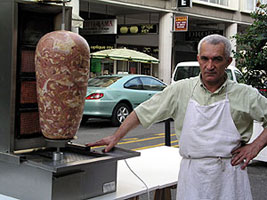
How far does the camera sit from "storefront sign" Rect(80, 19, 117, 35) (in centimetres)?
2344

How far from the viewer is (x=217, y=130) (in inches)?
123

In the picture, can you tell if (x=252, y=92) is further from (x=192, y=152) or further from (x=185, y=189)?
(x=185, y=189)

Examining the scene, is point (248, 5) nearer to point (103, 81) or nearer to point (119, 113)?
point (103, 81)

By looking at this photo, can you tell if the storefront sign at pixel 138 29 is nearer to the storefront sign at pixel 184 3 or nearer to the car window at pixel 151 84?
the storefront sign at pixel 184 3

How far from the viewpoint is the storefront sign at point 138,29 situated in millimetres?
25375

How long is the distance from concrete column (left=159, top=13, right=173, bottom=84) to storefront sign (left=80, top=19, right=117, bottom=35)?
3347 mm

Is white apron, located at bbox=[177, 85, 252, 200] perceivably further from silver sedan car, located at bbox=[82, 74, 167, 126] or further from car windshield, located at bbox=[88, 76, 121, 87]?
car windshield, located at bbox=[88, 76, 121, 87]

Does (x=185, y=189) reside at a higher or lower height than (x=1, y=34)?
lower

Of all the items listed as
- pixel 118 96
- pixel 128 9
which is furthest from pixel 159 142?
pixel 128 9

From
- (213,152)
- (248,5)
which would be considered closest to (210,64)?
(213,152)

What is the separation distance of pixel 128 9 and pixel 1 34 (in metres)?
22.7

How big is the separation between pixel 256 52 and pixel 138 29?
54.9ft

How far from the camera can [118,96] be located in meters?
14.9

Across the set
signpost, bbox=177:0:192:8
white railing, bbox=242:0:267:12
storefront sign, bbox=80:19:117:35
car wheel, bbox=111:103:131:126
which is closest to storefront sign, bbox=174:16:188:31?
signpost, bbox=177:0:192:8
